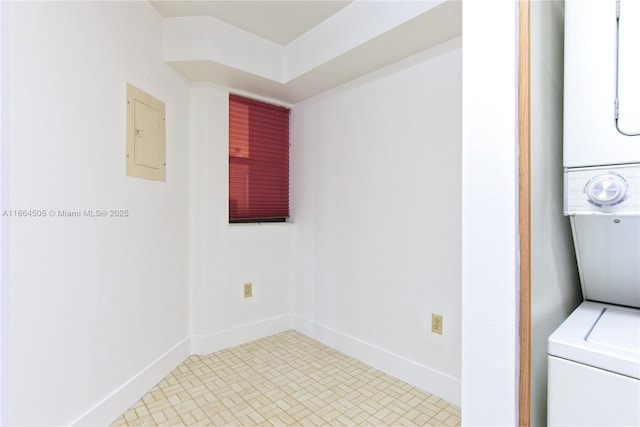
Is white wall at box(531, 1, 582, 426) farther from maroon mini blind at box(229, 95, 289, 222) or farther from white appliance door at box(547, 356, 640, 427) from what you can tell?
maroon mini blind at box(229, 95, 289, 222)

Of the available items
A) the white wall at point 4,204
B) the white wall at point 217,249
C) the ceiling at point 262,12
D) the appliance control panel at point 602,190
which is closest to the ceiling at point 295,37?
the ceiling at point 262,12

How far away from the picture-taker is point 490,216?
799 mm

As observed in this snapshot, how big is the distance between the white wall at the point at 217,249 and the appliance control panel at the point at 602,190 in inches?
85.5

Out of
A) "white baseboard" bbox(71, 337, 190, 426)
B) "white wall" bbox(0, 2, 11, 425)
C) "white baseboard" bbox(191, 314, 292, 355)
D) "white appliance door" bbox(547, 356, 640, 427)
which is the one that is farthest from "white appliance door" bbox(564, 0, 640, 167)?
"white baseboard" bbox(191, 314, 292, 355)

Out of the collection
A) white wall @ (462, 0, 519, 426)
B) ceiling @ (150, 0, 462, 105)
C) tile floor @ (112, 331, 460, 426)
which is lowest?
tile floor @ (112, 331, 460, 426)

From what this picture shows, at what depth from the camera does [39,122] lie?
1.33 metres

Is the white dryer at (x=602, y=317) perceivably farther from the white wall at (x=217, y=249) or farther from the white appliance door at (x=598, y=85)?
the white wall at (x=217, y=249)

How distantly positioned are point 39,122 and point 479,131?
5.17 ft

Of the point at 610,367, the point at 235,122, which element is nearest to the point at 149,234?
the point at 235,122

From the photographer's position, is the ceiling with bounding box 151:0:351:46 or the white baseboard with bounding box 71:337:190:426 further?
the ceiling with bounding box 151:0:351:46

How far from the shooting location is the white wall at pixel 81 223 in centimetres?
127

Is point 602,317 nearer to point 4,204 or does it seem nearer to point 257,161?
point 4,204

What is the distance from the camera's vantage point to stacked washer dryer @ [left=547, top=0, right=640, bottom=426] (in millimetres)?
705

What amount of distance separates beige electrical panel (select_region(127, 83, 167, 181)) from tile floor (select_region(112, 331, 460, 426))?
49.2 inches
